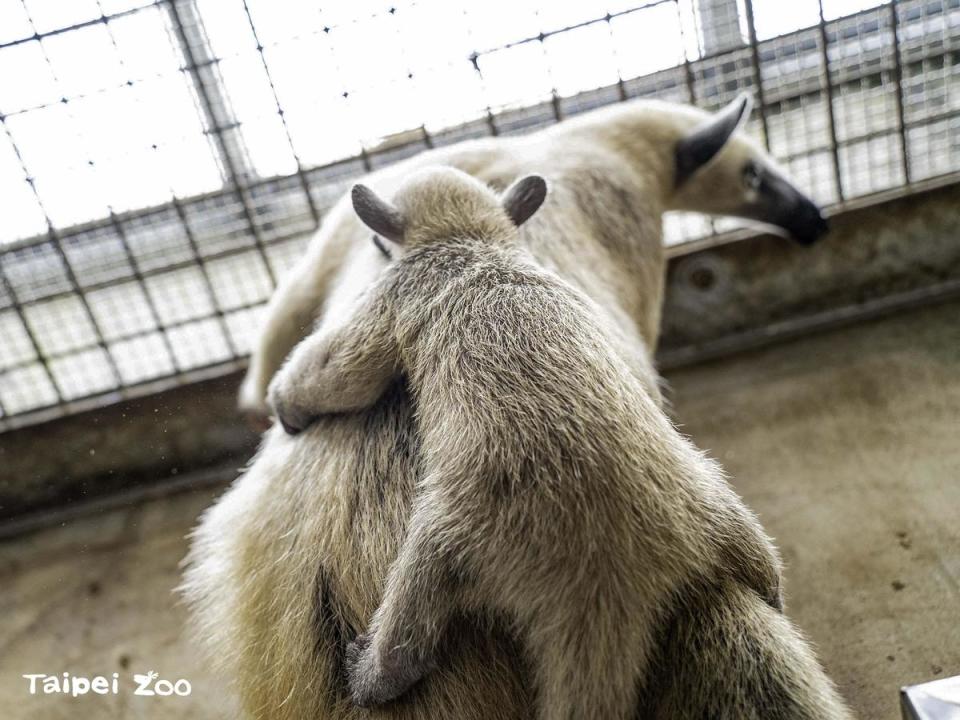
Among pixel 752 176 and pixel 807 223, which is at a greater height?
pixel 752 176

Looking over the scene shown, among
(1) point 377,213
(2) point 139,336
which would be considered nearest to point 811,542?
(1) point 377,213

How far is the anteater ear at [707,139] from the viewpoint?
11.1ft

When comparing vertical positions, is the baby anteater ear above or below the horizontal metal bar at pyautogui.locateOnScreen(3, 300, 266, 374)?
above

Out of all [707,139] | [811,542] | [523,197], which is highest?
[523,197]

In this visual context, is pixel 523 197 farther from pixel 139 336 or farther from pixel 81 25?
pixel 139 336

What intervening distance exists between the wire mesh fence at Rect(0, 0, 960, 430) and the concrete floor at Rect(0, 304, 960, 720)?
3.41 ft

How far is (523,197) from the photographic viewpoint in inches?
91.7

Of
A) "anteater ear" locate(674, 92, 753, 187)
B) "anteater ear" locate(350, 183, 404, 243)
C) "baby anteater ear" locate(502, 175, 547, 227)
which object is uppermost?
"anteater ear" locate(350, 183, 404, 243)

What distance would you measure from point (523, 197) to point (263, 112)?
215 cm

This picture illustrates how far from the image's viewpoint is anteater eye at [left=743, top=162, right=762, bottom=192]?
12.6 feet

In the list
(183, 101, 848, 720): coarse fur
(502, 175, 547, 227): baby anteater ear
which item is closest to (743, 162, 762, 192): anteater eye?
(183, 101, 848, 720): coarse fur

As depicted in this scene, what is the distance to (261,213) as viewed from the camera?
13.9 feet

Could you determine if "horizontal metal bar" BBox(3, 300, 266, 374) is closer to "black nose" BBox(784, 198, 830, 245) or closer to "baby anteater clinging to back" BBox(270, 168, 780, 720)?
"baby anteater clinging to back" BBox(270, 168, 780, 720)

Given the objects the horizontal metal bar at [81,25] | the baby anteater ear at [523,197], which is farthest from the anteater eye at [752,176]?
the horizontal metal bar at [81,25]
